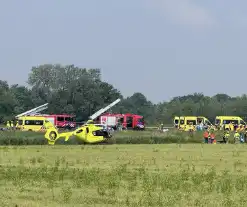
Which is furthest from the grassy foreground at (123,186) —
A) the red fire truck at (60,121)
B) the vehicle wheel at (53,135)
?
the red fire truck at (60,121)

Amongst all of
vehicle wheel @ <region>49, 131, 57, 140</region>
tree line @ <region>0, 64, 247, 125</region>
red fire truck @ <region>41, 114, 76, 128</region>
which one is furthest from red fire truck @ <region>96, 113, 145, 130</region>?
vehicle wheel @ <region>49, 131, 57, 140</region>

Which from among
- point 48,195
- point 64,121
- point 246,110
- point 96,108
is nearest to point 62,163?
point 48,195

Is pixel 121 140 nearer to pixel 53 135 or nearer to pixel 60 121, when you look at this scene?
pixel 53 135

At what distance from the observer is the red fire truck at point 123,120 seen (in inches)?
3046

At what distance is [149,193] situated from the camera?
47.5 ft

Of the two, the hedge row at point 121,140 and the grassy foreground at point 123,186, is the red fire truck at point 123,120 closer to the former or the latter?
the hedge row at point 121,140

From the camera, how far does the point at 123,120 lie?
7962 cm

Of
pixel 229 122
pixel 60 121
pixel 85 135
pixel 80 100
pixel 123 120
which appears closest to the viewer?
pixel 85 135

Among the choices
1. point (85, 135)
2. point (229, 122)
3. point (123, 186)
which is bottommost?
point (123, 186)

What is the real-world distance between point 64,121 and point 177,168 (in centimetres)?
6039

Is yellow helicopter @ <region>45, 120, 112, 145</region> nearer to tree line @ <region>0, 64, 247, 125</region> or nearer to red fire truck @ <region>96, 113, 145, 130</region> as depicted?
red fire truck @ <region>96, 113, 145, 130</region>

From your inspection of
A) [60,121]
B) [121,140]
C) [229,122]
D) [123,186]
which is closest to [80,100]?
[60,121]

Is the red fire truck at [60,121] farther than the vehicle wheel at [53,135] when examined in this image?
Yes

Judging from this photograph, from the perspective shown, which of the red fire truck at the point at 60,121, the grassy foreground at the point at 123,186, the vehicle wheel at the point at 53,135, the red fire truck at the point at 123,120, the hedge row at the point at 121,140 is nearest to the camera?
the grassy foreground at the point at 123,186
